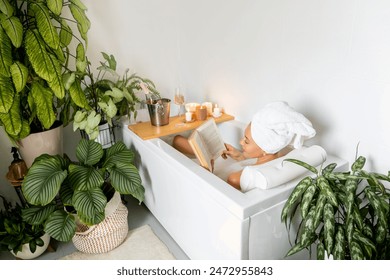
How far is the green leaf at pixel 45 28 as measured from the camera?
5.00 ft

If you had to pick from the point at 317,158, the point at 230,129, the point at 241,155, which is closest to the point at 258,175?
the point at 317,158

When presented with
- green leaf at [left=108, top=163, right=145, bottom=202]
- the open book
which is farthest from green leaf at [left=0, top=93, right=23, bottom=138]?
the open book

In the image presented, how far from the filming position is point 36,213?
1.67 m

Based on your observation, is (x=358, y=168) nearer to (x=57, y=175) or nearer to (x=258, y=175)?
(x=258, y=175)

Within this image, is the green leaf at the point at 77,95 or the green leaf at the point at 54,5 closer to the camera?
the green leaf at the point at 54,5

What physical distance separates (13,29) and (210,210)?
1346 millimetres

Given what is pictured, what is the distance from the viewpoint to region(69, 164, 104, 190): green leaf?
1.59 metres

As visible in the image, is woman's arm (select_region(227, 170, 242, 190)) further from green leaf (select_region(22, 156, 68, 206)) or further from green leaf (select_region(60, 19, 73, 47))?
green leaf (select_region(60, 19, 73, 47))

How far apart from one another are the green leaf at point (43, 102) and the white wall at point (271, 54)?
0.78 metres

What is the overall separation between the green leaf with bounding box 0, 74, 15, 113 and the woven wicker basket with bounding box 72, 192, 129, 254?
30.4 inches

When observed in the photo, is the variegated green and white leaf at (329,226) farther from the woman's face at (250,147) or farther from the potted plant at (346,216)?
the woman's face at (250,147)

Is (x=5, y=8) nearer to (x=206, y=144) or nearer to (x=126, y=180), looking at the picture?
(x=126, y=180)

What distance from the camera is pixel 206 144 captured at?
1730 mm

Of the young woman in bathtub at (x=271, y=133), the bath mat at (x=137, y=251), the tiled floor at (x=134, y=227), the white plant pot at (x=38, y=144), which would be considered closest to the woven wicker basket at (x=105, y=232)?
the bath mat at (x=137, y=251)
